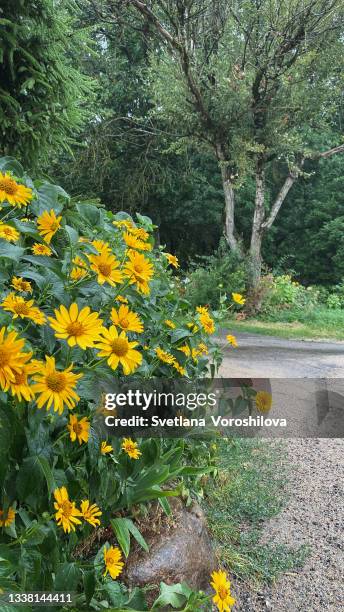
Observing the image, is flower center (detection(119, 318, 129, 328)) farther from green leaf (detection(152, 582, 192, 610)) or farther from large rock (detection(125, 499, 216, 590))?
large rock (detection(125, 499, 216, 590))

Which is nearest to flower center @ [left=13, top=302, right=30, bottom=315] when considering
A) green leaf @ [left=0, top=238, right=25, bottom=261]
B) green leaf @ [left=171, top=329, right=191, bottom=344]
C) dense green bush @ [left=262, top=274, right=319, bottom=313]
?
green leaf @ [left=0, top=238, right=25, bottom=261]

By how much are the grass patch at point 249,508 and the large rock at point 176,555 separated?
259 mm

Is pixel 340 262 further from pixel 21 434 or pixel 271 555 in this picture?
pixel 21 434

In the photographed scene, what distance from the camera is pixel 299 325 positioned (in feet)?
29.3

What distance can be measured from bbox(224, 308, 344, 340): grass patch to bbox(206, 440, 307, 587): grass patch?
5.10 m

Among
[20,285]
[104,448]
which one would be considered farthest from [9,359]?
[104,448]

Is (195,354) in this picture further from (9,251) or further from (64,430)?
(9,251)

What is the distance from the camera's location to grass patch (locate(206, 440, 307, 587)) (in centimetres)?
200

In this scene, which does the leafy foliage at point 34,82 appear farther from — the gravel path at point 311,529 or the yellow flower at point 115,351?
the yellow flower at point 115,351

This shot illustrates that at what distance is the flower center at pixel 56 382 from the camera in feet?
2.85

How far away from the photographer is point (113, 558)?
1.19 metres

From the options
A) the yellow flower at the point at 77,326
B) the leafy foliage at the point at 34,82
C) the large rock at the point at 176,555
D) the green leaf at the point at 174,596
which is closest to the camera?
the yellow flower at the point at 77,326

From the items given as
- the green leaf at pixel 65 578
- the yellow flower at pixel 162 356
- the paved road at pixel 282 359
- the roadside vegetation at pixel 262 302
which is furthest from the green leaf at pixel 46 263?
the roadside vegetation at pixel 262 302

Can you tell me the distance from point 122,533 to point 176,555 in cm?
34
